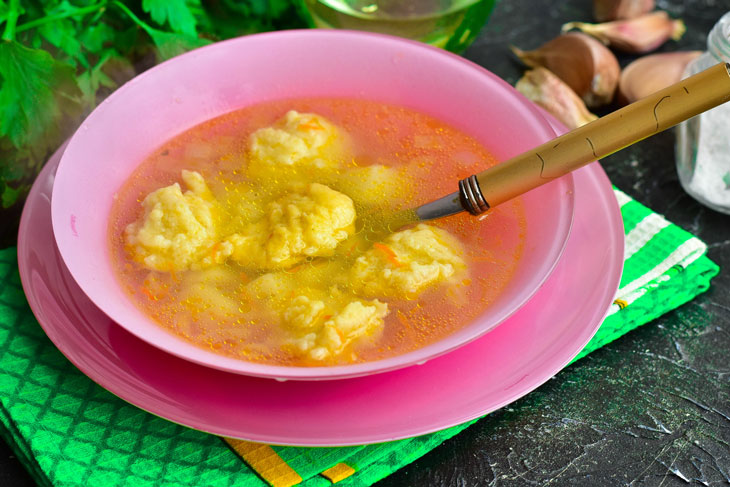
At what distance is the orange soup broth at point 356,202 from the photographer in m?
1.49

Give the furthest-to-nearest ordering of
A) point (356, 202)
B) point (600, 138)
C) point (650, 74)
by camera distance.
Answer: point (650, 74), point (356, 202), point (600, 138)

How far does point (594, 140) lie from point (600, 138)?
12mm

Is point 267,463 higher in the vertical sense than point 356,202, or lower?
lower

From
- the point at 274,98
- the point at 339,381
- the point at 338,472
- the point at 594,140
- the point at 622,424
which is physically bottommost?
the point at 622,424

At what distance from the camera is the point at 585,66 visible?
8.12 feet

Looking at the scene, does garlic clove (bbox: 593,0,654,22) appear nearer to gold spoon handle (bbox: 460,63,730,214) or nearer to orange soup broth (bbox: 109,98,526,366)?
orange soup broth (bbox: 109,98,526,366)

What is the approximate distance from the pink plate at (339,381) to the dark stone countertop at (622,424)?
185 millimetres

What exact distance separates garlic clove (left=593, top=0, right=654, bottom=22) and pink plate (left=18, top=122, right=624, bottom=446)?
1478 millimetres

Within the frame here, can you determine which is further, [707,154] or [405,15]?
[405,15]

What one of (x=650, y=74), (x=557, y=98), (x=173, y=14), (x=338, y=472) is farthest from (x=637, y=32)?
(x=338, y=472)

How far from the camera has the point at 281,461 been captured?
1465 millimetres

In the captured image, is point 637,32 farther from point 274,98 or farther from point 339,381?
point 339,381

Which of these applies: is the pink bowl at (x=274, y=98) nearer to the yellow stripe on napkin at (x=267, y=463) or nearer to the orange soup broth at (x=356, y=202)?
the orange soup broth at (x=356, y=202)

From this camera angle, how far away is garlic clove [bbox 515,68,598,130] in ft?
7.78
